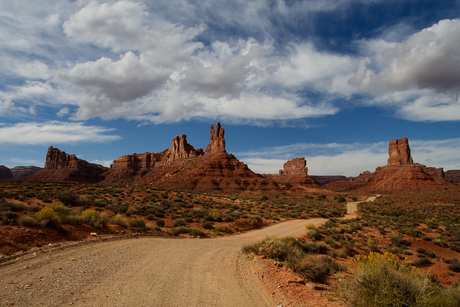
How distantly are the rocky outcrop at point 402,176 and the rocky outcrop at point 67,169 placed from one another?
164 meters

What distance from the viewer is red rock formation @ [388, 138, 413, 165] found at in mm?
137538

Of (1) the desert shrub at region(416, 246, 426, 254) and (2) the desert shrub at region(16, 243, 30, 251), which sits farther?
(1) the desert shrub at region(416, 246, 426, 254)

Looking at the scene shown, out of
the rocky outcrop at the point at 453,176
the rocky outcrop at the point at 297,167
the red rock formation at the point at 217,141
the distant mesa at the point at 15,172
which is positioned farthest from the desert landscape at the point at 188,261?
the rocky outcrop at the point at 453,176

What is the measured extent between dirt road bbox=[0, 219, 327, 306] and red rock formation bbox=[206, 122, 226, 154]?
348 ft

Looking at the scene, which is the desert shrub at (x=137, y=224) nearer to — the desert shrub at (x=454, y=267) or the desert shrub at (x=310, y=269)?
the desert shrub at (x=310, y=269)

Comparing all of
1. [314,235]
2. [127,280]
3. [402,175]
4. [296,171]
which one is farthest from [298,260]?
[296,171]

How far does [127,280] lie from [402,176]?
5350 inches

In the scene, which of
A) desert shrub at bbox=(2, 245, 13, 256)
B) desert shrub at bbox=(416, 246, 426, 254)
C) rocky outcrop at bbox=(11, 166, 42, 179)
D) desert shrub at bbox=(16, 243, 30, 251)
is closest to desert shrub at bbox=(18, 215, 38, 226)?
desert shrub at bbox=(16, 243, 30, 251)

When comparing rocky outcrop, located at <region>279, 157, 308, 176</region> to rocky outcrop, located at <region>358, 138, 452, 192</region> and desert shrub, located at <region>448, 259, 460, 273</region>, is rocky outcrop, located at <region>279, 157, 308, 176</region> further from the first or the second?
desert shrub, located at <region>448, 259, 460, 273</region>

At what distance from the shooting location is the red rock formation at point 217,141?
117 metres

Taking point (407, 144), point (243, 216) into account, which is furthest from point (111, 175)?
point (407, 144)

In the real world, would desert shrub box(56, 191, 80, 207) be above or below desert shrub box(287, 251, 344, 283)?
above

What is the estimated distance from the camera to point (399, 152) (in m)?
141

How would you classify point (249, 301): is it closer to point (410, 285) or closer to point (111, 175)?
point (410, 285)
